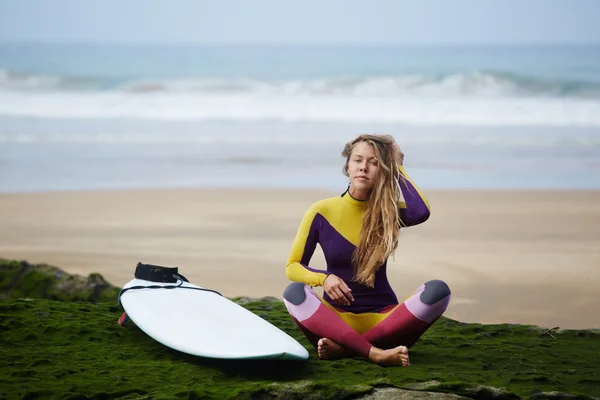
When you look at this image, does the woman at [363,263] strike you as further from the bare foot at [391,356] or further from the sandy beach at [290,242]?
the sandy beach at [290,242]

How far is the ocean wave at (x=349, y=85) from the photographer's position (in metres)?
22.9

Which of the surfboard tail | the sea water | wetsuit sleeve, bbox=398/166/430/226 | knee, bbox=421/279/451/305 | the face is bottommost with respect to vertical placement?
the surfboard tail

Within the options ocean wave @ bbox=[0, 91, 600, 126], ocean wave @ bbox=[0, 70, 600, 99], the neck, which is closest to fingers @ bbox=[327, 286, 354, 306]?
the neck

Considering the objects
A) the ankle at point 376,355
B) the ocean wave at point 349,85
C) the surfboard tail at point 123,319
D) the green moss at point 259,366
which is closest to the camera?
the green moss at point 259,366

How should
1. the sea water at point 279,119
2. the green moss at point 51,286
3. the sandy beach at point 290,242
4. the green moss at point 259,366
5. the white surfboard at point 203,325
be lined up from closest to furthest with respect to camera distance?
the green moss at point 259,366
the white surfboard at point 203,325
the green moss at point 51,286
the sandy beach at point 290,242
the sea water at point 279,119

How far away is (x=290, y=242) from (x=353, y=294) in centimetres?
368

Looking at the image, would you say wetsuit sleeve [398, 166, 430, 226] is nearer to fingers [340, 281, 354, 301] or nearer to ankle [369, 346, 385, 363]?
fingers [340, 281, 354, 301]

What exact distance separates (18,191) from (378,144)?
6.66 m

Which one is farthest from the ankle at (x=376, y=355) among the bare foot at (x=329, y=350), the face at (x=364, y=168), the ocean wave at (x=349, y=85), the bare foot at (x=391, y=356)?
the ocean wave at (x=349, y=85)

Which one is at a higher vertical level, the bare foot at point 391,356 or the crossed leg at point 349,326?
the crossed leg at point 349,326

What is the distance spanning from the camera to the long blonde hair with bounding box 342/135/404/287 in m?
3.96

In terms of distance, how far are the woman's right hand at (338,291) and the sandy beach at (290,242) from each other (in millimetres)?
2141

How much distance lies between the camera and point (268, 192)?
9766 mm

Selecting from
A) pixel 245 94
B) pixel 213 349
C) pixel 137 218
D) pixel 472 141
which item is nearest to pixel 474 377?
pixel 213 349
